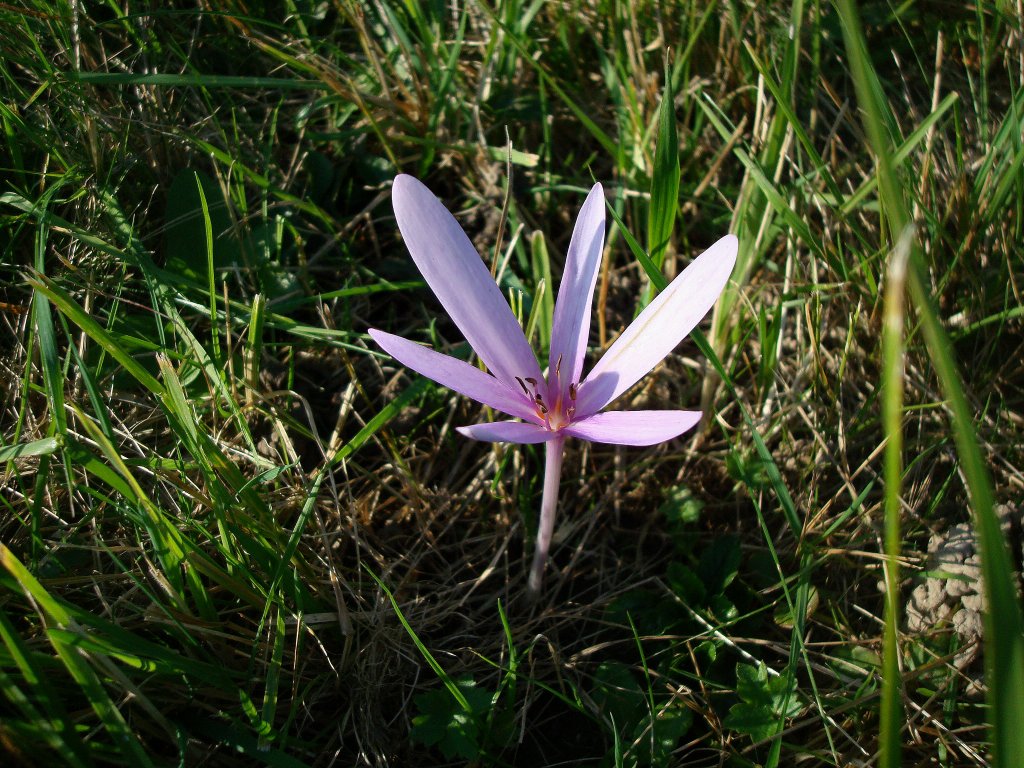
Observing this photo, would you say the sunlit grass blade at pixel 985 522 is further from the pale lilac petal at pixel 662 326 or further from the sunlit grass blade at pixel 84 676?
the sunlit grass blade at pixel 84 676

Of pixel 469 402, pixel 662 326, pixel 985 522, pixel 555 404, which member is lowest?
pixel 469 402

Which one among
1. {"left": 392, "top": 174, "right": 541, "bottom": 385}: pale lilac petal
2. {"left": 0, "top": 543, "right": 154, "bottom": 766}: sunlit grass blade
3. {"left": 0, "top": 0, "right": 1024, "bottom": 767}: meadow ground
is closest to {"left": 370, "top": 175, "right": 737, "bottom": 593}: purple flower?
{"left": 392, "top": 174, "right": 541, "bottom": 385}: pale lilac petal

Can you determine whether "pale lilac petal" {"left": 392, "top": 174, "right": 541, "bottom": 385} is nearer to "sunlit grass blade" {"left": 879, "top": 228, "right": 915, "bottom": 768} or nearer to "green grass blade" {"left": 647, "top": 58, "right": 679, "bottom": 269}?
"green grass blade" {"left": 647, "top": 58, "right": 679, "bottom": 269}

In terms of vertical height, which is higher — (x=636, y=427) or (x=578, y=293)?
(x=578, y=293)

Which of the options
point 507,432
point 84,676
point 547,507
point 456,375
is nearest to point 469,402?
point 547,507

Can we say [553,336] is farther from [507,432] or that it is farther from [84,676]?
[84,676]

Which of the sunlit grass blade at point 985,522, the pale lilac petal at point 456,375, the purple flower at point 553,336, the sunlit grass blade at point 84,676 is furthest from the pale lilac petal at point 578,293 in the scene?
the sunlit grass blade at point 84,676

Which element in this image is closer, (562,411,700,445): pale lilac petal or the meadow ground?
(562,411,700,445): pale lilac petal
